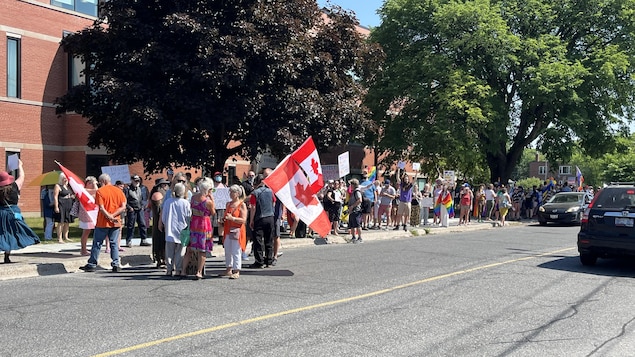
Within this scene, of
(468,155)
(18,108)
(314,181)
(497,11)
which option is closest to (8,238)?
(314,181)

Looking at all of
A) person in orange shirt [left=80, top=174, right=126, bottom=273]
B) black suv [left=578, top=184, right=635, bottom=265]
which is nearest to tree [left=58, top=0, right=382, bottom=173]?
person in orange shirt [left=80, top=174, right=126, bottom=273]

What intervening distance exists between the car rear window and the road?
1307 millimetres

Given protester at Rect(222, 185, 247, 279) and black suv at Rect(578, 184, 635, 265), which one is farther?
black suv at Rect(578, 184, 635, 265)

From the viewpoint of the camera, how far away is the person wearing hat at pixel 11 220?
34.1 ft

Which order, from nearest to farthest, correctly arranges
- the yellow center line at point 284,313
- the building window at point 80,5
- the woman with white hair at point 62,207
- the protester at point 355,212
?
1. the yellow center line at point 284,313
2. the woman with white hair at point 62,207
3. the protester at point 355,212
4. the building window at point 80,5

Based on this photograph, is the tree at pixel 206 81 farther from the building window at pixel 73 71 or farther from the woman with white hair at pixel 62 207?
the building window at pixel 73 71

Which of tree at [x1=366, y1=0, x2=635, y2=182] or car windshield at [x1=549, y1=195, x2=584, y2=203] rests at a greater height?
tree at [x1=366, y1=0, x2=635, y2=182]

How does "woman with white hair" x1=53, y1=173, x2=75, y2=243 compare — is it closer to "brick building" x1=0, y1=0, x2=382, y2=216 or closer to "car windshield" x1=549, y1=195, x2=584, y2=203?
"brick building" x1=0, y1=0, x2=382, y2=216

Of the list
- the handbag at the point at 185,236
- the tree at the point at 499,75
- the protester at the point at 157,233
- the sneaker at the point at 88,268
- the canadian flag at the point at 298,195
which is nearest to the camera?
the handbag at the point at 185,236

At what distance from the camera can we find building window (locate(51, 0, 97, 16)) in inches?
1007

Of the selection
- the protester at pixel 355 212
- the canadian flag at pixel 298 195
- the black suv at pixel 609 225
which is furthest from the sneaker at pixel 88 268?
the black suv at pixel 609 225

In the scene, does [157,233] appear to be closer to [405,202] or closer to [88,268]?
[88,268]

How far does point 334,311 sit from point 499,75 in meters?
26.6

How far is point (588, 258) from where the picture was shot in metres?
12.0
